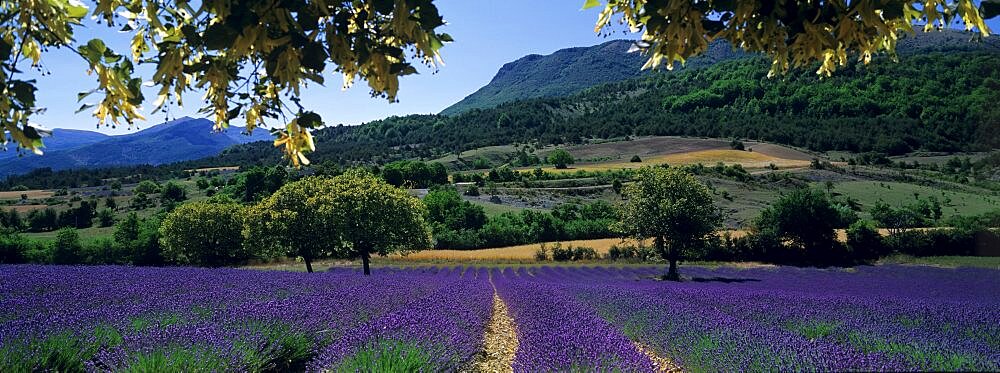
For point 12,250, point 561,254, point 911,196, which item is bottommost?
point 561,254

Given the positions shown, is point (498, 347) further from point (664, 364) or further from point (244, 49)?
point (244, 49)

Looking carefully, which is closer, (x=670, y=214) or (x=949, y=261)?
(x=670, y=214)

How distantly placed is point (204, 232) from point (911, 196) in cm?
6287

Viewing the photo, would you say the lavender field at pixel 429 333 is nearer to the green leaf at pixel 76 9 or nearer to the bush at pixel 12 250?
the green leaf at pixel 76 9

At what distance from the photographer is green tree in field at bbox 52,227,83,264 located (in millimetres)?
36938

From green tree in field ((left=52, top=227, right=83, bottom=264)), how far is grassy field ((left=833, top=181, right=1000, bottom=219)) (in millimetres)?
68685

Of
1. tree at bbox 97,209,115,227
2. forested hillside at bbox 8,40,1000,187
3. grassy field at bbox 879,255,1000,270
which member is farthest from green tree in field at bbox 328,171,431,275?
tree at bbox 97,209,115,227

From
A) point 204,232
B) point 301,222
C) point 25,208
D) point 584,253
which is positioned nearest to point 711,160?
point 584,253

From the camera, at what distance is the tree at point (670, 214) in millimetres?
24234

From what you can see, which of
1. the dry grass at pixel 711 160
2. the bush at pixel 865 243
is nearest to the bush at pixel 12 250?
the bush at pixel 865 243

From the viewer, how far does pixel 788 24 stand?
1.79 meters

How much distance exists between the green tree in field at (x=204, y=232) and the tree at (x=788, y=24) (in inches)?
1253

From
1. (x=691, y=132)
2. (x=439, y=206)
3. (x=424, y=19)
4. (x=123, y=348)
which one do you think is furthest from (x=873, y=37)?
(x=691, y=132)

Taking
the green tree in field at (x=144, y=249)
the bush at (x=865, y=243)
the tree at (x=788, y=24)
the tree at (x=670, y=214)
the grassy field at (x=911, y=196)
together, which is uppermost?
the tree at (x=788, y=24)
